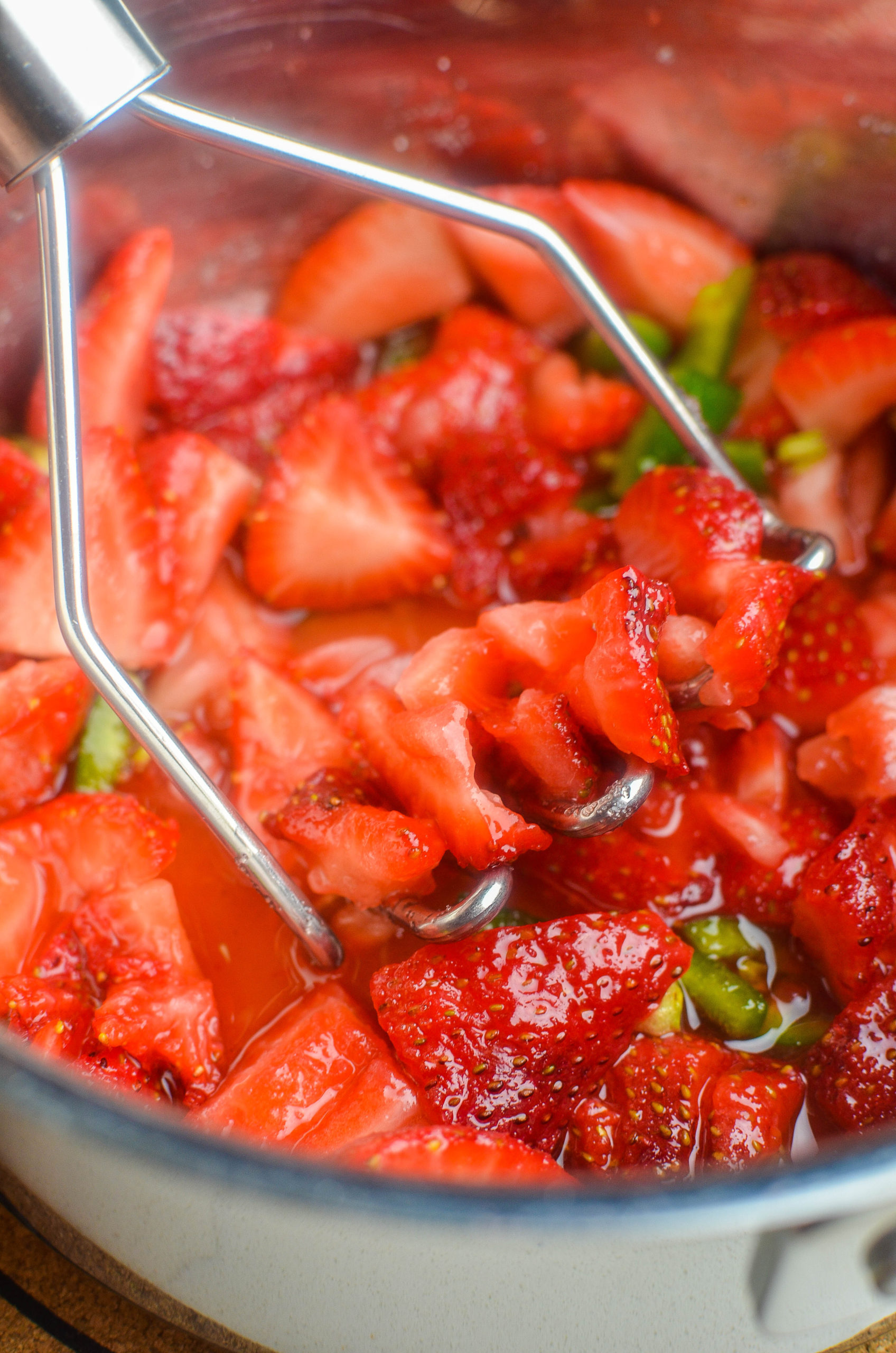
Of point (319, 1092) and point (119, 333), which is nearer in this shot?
point (319, 1092)

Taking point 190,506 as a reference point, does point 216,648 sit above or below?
below

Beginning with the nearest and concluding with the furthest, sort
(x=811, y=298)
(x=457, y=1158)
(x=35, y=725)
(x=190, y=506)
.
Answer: (x=457, y=1158) → (x=35, y=725) → (x=190, y=506) → (x=811, y=298)

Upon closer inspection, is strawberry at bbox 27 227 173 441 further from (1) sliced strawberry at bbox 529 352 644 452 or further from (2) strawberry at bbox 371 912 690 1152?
(2) strawberry at bbox 371 912 690 1152

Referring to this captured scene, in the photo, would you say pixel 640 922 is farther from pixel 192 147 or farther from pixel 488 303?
pixel 192 147

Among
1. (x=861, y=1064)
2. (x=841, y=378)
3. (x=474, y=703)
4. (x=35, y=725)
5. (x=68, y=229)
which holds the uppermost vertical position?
(x=68, y=229)

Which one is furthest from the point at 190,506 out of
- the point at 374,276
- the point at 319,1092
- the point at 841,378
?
the point at 841,378

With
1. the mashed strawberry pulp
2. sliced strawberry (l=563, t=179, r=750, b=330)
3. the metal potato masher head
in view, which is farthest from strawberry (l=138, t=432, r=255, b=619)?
sliced strawberry (l=563, t=179, r=750, b=330)

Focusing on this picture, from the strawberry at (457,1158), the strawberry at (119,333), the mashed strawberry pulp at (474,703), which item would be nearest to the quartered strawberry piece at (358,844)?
the mashed strawberry pulp at (474,703)

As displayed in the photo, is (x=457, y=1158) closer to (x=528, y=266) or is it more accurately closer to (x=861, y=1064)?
(x=861, y=1064)

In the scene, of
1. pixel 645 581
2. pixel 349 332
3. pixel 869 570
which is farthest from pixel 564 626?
pixel 349 332
